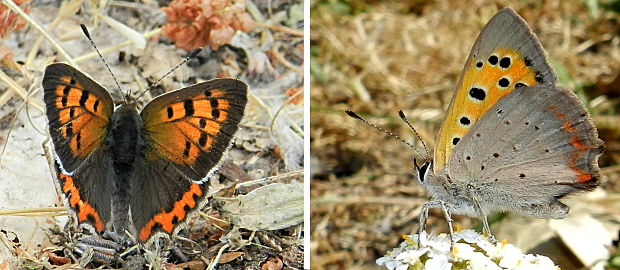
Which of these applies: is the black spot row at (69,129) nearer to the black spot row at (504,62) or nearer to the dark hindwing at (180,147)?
the dark hindwing at (180,147)

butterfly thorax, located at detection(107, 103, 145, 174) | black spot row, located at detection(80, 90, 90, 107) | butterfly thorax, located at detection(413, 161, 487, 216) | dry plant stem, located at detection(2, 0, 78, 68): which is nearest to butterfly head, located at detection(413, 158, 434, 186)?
butterfly thorax, located at detection(413, 161, 487, 216)

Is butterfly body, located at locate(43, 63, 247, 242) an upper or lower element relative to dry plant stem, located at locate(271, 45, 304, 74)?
lower

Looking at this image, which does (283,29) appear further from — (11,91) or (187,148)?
(11,91)

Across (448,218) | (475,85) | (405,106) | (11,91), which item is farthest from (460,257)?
(405,106)

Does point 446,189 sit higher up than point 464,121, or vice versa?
point 464,121

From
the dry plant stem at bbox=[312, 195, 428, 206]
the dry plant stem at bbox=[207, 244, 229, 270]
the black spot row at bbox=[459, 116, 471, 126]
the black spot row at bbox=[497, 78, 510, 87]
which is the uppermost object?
the black spot row at bbox=[497, 78, 510, 87]

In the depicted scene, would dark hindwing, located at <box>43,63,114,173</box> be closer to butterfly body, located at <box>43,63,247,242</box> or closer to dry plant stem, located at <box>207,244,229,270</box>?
butterfly body, located at <box>43,63,247,242</box>

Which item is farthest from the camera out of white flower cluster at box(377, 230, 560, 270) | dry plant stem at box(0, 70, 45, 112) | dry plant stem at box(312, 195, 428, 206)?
dry plant stem at box(312, 195, 428, 206)
